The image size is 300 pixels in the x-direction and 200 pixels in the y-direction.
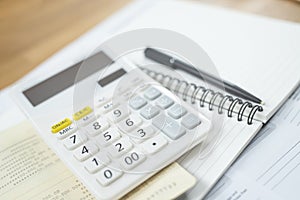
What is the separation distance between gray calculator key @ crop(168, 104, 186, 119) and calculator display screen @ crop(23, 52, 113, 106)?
0.12 metres

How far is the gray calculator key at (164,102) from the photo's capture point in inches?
18.6

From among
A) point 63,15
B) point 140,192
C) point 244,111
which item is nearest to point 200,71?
point 244,111

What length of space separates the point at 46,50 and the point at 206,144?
344 mm

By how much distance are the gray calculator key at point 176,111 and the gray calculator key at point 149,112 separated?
16 mm

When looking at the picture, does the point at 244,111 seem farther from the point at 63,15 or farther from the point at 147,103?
the point at 63,15

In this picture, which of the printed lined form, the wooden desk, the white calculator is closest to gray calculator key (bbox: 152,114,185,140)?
the white calculator

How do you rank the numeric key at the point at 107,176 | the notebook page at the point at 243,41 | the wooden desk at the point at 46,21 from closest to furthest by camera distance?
the numeric key at the point at 107,176
the notebook page at the point at 243,41
the wooden desk at the point at 46,21

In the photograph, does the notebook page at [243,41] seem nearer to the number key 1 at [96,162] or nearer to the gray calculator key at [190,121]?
the gray calculator key at [190,121]

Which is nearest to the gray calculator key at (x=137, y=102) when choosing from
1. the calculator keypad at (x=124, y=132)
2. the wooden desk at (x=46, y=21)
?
the calculator keypad at (x=124, y=132)

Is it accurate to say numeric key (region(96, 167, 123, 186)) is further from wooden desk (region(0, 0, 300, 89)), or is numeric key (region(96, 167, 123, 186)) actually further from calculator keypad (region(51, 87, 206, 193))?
wooden desk (region(0, 0, 300, 89))

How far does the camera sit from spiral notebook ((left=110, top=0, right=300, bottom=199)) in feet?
1.45

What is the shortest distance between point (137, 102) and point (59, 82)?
0.12 metres

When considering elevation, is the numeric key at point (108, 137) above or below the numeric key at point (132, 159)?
above

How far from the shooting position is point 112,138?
44cm
